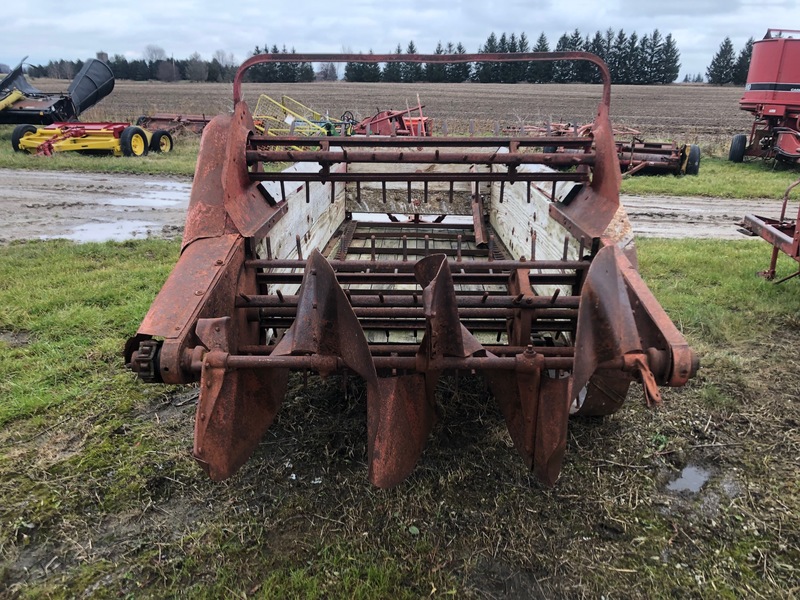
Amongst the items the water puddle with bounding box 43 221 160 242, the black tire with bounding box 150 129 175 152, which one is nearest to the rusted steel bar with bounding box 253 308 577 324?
the water puddle with bounding box 43 221 160 242

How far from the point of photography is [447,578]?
1.98 metres

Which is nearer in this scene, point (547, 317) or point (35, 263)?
point (547, 317)

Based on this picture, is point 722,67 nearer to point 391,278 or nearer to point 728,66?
A: point 728,66

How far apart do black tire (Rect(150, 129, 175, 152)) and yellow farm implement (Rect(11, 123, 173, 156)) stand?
1.52ft

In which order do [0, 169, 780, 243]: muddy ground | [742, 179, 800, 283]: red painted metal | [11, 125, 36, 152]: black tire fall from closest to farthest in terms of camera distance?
[742, 179, 800, 283]: red painted metal
[0, 169, 780, 243]: muddy ground
[11, 125, 36, 152]: black tire

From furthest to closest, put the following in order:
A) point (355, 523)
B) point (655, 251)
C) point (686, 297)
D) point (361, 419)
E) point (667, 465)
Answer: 1. point (655, 251)
2. point (686, 297)
3. point (361, 419)
4. point (667, 465)
5. point (355, 523)

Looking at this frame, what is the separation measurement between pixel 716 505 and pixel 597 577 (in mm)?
782

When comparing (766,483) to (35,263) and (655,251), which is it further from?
(35,263)

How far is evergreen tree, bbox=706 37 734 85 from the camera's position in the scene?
205 ft

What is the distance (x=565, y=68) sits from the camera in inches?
2438

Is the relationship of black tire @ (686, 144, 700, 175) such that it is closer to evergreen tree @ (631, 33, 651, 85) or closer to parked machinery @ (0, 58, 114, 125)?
parked machinery @ (0, 58, 114, 125)

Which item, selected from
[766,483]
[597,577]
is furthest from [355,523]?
[766,483]

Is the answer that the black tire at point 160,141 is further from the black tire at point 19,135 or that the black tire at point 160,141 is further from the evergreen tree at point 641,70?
the evergreen tree at point 641,70

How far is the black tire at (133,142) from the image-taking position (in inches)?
516
